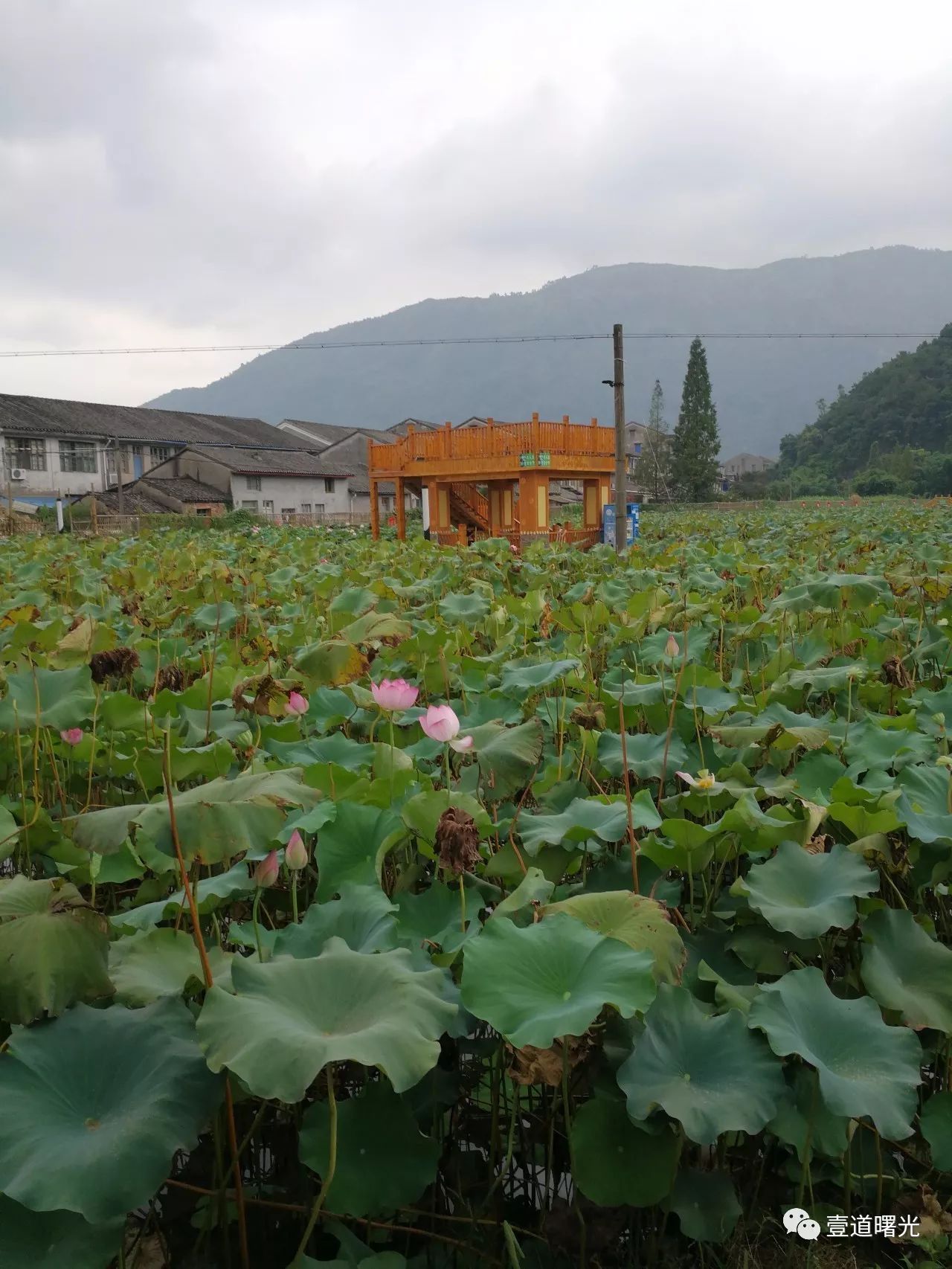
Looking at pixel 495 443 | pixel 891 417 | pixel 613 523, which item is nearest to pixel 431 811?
pixel 613 523

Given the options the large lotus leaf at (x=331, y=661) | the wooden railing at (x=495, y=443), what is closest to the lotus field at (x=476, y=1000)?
the large lotus leaf at (x=331, y=661)

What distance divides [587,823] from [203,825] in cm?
62

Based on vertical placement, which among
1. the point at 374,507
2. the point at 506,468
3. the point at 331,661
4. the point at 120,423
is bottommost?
the point at 331,661

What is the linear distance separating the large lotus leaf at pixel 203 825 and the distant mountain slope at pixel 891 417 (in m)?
63.2

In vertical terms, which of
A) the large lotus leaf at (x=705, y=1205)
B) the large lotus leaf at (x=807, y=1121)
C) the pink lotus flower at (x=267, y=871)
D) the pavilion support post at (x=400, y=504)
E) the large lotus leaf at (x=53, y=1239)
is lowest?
the large lotus leaf at (x=705, y=1205)

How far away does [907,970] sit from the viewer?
51.6 inches

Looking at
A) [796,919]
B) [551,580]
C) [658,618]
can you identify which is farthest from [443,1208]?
[551,580]

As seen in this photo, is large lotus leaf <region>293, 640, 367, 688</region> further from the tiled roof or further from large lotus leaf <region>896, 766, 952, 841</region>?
the tiled roof

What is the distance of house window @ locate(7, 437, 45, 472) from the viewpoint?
3158cm

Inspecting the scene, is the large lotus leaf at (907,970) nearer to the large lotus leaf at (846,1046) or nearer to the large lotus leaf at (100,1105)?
the large lotus leaf at (846,1046)

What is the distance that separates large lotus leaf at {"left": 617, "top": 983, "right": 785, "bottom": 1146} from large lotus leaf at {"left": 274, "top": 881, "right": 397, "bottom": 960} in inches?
13.5

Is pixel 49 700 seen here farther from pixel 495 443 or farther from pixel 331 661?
pixel 495 443

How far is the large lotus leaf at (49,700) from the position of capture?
1.95m

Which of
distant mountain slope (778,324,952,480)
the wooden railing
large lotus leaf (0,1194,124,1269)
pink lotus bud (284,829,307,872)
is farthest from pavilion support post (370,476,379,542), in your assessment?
distant mountain slope (778,324,952,480)
